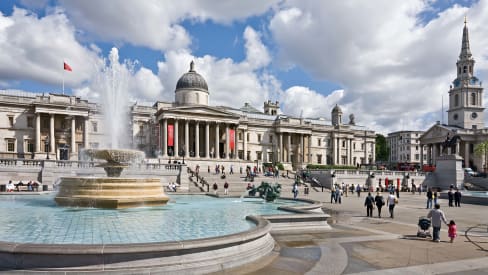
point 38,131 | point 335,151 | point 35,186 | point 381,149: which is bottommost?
point 35,186

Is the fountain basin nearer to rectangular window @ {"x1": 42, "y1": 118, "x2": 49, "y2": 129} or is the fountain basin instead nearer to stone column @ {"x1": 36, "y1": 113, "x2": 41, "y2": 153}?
stone column @ {"x1": 36, "y1": 113, "x2": 41, "y2": 153}

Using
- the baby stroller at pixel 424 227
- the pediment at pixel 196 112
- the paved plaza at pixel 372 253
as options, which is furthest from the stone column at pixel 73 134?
the baby stroller at pixel 424 227

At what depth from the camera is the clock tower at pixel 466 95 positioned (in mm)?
103750

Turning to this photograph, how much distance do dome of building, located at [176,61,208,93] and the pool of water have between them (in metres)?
57.5

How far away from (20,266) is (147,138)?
6506cm

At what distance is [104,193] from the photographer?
54.7ft

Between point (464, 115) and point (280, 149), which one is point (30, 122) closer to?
point (280, 149)

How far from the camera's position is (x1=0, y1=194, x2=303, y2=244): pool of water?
9867mm

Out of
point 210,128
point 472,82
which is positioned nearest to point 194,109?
point 210,128

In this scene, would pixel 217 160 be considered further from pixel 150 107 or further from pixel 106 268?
pixel 106 268

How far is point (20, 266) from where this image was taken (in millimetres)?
7281

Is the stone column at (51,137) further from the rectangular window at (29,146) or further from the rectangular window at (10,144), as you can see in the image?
the rectangular window at (10,144)

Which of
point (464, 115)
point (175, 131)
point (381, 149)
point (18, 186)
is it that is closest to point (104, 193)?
point (18, 186)

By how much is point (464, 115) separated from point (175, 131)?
86.2 m
